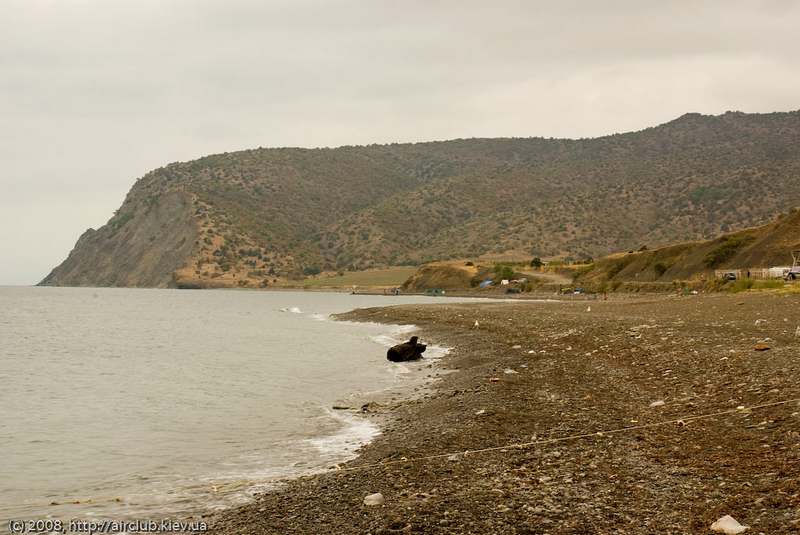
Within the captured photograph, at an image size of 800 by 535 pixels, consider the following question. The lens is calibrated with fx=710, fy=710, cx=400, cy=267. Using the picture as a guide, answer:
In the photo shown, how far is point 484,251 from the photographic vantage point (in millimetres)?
174750

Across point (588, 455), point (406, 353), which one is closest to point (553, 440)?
point (588, 455)

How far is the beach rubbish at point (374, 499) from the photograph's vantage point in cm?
958

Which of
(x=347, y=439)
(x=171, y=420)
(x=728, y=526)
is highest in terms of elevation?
(x=728, y=526)

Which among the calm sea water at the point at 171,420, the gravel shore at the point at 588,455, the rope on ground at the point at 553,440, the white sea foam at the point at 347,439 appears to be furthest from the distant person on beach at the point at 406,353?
the rope on ground at the point at 553,440

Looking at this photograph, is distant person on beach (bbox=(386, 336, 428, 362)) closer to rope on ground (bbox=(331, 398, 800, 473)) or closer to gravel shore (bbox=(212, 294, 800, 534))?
gravel shore (bbox=(212, 294, 800, 534))

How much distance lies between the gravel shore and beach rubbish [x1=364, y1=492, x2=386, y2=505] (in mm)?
134

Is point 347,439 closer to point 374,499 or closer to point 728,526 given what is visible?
point 374,499

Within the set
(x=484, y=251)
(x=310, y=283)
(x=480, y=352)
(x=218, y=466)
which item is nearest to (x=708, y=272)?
(x=480, y=352)

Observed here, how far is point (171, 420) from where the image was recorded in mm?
19688

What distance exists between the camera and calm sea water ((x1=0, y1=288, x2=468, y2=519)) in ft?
40.2

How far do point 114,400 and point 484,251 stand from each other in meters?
154

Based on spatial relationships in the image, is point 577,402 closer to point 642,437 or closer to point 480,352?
point 642,437

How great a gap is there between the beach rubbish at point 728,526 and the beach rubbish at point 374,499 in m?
4.24

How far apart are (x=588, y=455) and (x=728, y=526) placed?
3.79m
